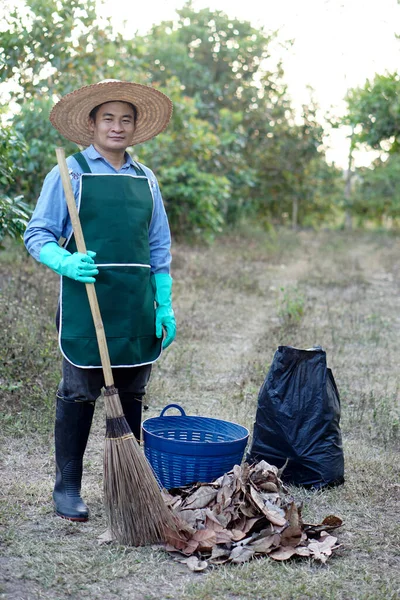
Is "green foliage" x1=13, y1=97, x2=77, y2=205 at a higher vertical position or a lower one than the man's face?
higher

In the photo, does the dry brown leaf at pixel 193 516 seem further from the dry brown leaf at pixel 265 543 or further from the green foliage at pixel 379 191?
the green foliage at pixel 379 191

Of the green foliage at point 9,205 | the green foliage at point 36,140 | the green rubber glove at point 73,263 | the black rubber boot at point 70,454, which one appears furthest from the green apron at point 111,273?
the green foliage at point 36,140

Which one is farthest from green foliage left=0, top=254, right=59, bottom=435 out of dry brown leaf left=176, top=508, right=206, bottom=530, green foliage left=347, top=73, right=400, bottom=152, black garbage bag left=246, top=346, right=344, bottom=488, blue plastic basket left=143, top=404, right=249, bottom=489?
green foliage left=347, top=73, right=400, bottom=152

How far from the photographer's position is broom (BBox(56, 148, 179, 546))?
308 centimetres

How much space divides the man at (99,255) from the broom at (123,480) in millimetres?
102

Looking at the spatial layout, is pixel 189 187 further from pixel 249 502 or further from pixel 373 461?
pixel 249 502

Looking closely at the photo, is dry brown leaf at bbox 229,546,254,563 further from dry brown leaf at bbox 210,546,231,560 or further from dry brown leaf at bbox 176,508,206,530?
dry brown leaf at bbox 176,508,206,530

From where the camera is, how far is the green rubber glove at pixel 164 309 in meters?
3.48

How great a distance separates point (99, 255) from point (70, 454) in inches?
36.4

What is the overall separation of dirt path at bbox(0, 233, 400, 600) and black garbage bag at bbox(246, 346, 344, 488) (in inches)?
6.9

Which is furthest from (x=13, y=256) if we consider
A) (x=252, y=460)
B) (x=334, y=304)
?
(x=252, y=460)

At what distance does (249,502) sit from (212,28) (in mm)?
19118

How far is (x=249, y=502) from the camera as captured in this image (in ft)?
10.6

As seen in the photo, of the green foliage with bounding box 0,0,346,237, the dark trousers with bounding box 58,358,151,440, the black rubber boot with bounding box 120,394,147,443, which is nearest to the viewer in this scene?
the dark trousers with bounding box 58,358,151,440
